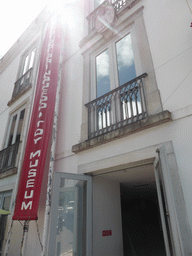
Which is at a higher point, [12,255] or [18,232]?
[18,232]

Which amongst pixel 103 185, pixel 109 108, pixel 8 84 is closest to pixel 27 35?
pixel 8 84

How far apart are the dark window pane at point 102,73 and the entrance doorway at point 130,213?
6.76ft

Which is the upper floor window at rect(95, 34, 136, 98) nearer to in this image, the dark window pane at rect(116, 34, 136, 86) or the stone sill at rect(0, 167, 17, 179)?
the dark window pane at rect(116, 34, 136, 86)

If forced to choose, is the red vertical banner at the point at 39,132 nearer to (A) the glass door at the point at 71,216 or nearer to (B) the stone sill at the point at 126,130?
(A) the glass door at the point at 71,216

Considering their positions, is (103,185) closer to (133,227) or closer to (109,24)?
(109,24)

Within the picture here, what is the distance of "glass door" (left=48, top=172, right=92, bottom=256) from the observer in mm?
3270

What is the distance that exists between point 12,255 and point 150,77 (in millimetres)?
5458

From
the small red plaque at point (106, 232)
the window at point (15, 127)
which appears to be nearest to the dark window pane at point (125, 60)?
the small red plaque at point (106, 232)

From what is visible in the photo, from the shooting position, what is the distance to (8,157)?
6652mm

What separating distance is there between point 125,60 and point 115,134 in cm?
197

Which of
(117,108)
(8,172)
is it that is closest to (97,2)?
(117,108)

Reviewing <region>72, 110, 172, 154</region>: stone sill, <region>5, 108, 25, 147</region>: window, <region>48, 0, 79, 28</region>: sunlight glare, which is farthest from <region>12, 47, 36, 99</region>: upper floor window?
<region>72, 110, 172, 154</region>: stone sill

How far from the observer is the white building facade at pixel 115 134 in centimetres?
295

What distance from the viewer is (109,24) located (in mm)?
5258
